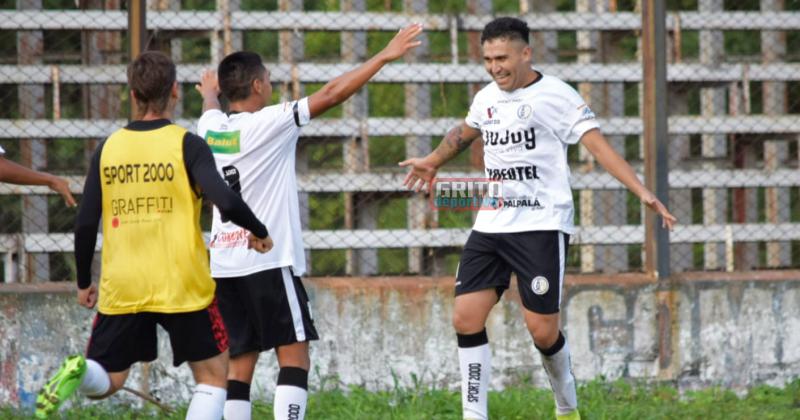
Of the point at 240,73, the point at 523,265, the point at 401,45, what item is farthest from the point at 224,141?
the point at 523,265

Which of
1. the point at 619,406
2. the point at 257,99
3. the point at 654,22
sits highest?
the point at 654,22

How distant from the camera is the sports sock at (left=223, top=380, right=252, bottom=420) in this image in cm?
549

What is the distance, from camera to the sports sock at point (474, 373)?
18.9 ft

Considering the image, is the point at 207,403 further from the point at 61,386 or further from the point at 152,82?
the point at 152,82

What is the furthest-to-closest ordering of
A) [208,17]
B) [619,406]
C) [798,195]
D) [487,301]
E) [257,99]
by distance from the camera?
[798,195], [208,17], [619,406], [487,301], [257,99]

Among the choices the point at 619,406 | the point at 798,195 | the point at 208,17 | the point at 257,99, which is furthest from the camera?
the point at 798,195

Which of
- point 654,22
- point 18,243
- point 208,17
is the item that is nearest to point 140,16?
point 208,17

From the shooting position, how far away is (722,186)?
794cm

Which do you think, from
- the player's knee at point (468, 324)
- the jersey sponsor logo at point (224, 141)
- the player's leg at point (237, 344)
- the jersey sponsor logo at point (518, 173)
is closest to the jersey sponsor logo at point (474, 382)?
the player's knee at point (468, 324)

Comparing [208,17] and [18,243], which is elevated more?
[208,17]

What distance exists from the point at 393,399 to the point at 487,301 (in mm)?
1416

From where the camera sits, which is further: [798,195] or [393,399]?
[798,195]

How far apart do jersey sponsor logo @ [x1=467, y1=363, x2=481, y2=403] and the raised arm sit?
100cm

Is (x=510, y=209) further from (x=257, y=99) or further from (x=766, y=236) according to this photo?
(x=766, y=236)
